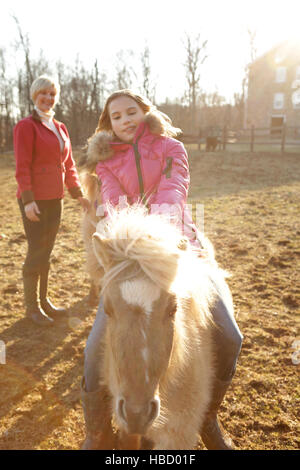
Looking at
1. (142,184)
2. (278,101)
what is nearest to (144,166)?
(142,184)

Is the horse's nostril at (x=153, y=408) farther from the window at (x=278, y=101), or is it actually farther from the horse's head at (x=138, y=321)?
the window at (x=278, y=101)

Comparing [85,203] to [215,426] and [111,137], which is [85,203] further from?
[215,426]

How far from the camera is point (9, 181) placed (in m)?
15.5

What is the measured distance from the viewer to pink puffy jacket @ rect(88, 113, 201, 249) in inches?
93.4

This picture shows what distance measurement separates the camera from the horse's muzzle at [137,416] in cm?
145

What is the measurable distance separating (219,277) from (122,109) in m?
1.45

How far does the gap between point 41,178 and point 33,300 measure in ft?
4.94

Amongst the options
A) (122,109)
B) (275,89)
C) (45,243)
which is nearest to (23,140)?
(45,243)

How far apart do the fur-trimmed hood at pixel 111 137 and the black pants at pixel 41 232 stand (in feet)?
4.67

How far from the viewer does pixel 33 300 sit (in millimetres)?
4184

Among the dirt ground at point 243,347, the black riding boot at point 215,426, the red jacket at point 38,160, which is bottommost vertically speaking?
the dirt ground at point 243,347

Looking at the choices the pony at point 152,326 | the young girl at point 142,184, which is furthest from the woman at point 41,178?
the pony at point 152,326
